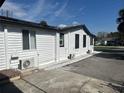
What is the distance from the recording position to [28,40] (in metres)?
7.43

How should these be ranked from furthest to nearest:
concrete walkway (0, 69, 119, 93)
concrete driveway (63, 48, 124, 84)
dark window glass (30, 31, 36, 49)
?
dark window glass (30, 31, 36, 49) → concrete driveway (63, 48, 124, 84) → concrete walkway (0, 69, 119, 93)

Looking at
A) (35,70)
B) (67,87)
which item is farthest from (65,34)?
(67,87)

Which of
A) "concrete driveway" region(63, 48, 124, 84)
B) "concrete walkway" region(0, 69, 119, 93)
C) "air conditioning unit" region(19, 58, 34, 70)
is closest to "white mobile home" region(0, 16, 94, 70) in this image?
"air conditioning unit" region(19, 58, 34, 70)

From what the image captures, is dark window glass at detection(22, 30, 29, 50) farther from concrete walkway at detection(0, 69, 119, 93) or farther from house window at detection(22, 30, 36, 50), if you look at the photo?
concrete walkway at detection(0, 69, 119, 93)

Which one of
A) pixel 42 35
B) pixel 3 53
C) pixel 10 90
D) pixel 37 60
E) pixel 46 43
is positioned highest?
pixel 42 35

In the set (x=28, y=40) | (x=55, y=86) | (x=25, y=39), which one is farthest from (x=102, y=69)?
(x=25, y=39)

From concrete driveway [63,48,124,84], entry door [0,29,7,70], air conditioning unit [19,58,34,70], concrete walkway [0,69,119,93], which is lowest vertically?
concrete walkway [0,69,119,93]

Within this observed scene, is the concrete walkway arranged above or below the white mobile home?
below

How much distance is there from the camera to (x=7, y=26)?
247 inches

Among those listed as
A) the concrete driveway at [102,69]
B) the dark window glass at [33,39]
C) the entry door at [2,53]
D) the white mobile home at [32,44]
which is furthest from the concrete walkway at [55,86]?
the dark window glass at [33,39]

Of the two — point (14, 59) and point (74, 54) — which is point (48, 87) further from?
point (74, 54)

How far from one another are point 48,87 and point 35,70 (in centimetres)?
228

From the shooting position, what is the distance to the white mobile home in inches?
246

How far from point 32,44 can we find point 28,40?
44 cm
